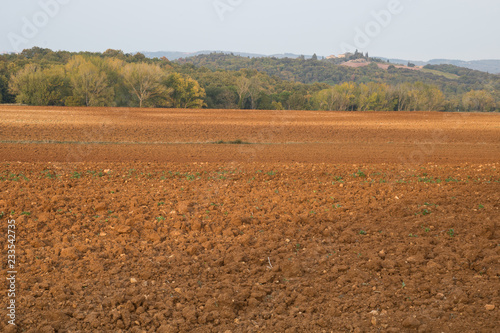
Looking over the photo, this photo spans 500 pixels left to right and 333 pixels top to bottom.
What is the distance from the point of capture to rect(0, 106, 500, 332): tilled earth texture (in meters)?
4.71

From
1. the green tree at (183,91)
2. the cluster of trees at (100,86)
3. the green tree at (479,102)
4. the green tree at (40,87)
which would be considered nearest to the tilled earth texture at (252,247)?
the cluster of trees at (100,86)

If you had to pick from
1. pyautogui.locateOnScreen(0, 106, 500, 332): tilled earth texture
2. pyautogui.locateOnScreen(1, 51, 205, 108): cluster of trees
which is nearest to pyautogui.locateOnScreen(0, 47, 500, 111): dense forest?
pyautogui.locateOnScreen(1, 51, 205, 108): cluster of trees

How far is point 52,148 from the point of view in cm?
1886

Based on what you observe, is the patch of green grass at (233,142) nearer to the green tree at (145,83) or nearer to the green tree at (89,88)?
the green tree at (89,88)

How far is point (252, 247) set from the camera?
6672mm

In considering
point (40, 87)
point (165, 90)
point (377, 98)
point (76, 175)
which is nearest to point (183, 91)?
point (165, 90)

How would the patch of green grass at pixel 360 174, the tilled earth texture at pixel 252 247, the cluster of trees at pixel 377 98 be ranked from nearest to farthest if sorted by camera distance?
1. the tilled earth texture at pixel 252 247
2. the patch of green grass at pixel 360 174
3. the cluster of trees at pixel 377 98

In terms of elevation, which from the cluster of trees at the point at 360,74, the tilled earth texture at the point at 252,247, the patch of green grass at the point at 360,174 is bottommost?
the tilled earth texture at the point at 252,247

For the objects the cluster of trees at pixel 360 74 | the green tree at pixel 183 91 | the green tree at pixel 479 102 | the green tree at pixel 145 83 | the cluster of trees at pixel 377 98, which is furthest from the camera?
the cluster of trees at pixel 360 74

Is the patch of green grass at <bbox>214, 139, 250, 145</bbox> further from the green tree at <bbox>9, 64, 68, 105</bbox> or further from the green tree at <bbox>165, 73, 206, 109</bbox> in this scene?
the green tree at <bbox>165, 73, 206, 109</bbox>

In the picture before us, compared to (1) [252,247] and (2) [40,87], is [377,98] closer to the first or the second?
(2) [40,87]

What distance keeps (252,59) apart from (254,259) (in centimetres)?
16826

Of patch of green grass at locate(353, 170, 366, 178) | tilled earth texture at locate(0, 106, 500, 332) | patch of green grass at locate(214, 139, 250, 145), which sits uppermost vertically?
patch of green grass at locate(214, 139, 250, 145)

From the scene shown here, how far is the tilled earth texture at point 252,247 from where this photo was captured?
4.71 metres
